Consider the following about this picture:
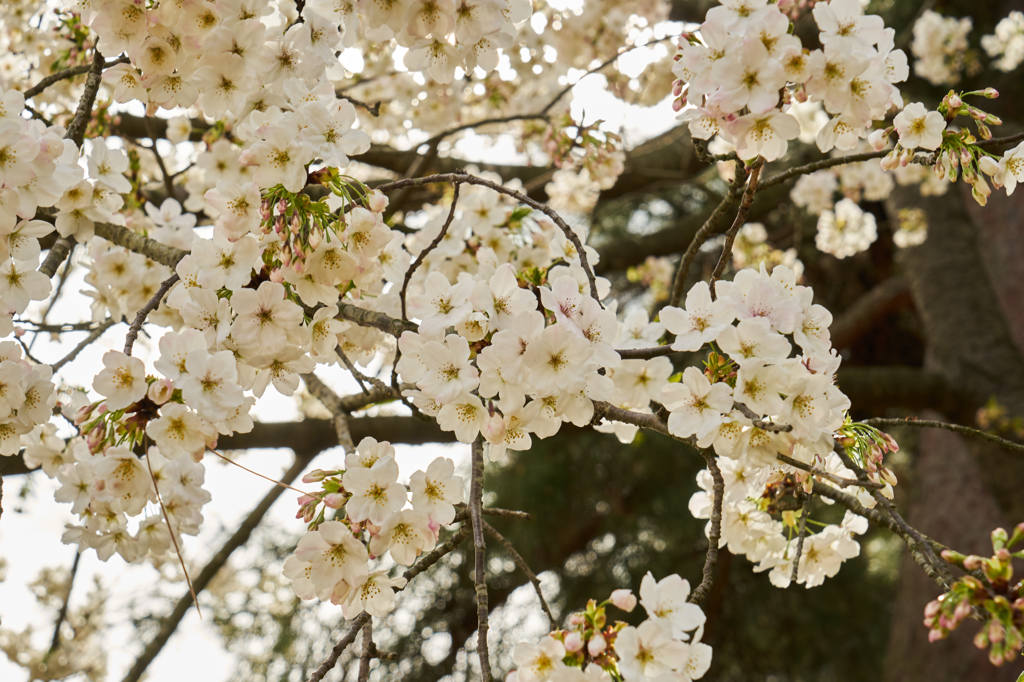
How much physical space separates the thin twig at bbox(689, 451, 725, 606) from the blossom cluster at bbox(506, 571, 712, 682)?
0.18 feet

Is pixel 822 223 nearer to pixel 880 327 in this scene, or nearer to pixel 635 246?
pixel 635 246

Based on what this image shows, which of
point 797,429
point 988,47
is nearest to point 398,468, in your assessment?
point 797,429

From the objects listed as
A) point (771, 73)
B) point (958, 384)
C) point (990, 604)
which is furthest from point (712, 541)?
point (958, 384)

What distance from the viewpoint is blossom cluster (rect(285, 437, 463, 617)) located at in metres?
1.05

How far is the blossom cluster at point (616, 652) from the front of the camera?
0.94 m

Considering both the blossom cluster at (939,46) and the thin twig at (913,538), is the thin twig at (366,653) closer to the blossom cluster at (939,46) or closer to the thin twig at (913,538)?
the thin twig at (913,538)

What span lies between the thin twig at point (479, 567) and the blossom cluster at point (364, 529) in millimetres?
49

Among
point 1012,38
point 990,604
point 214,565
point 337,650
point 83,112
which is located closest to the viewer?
point 990,604

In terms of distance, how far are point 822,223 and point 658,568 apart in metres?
2.00

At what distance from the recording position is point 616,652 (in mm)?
967

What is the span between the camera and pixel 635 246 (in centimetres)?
421

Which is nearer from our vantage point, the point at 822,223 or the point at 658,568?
the point at 822,223

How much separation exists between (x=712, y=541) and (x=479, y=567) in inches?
13.4

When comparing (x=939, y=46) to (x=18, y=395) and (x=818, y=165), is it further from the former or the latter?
(x=18, y=395)
